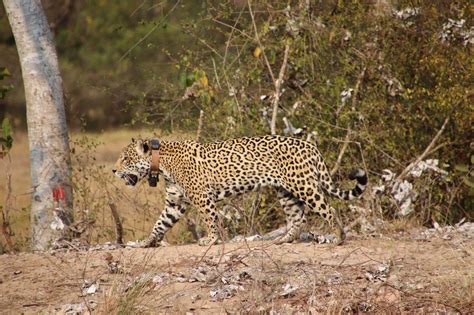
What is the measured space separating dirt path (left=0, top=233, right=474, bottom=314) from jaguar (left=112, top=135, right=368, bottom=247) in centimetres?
56

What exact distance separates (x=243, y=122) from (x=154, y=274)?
393 cm

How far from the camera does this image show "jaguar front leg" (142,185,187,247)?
10234 millimetres

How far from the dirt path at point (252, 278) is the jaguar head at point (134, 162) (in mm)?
1218

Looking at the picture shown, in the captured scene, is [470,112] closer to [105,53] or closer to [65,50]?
[105,53]

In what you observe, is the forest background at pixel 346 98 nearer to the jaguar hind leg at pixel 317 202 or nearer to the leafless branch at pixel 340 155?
the leafless branch at pixel 340 155

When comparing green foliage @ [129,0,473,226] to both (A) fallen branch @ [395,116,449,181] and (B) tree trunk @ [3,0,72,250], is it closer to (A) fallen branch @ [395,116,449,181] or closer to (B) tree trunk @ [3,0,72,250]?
(A) fallen branch @ [395,116,449,181]

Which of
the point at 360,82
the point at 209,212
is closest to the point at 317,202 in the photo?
the point at 209,212

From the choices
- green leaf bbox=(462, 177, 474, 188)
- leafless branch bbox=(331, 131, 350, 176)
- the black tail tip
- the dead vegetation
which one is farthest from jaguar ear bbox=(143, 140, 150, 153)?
green leaf bbox=(462, 177, 474, 188)

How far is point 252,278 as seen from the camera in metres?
8.06

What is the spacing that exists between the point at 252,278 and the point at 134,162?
2.70 m

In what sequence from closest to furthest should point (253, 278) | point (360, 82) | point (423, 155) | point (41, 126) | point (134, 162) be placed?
1. point (253, 278)
2. point (134, 162)
3. point (41, 126)
4. point (423, 155)
5. point (360, 82)

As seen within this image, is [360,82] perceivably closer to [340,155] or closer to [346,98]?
[346,98]

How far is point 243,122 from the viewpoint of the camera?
39.1 ft

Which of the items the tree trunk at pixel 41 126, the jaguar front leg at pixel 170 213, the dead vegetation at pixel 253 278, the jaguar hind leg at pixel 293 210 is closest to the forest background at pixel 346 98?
the tree trunk at pixel 41 126
